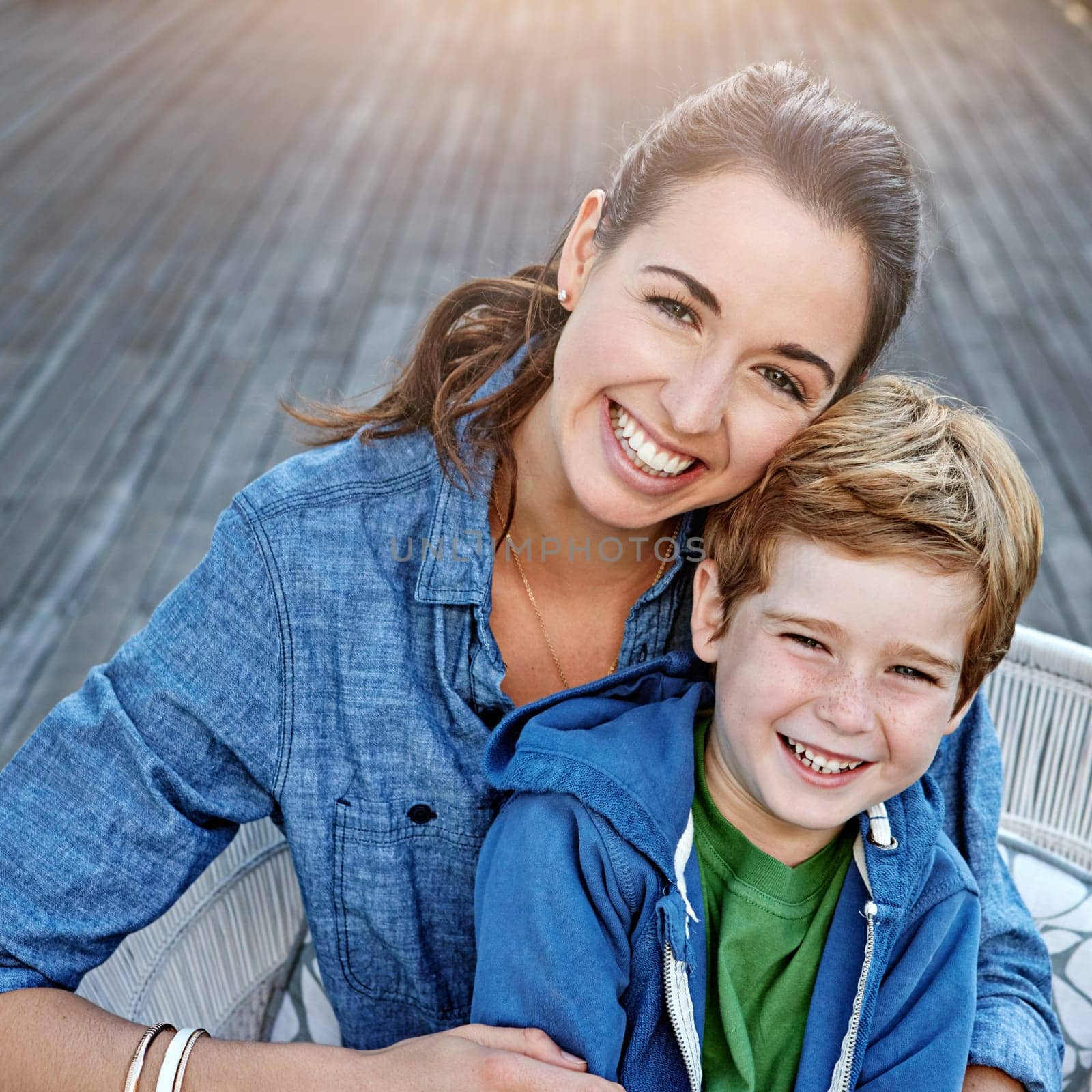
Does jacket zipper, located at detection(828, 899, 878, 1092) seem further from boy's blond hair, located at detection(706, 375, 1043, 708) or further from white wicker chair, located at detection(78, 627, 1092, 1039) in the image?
white wicker chair, located at detection(78, 627, 1092, 1039)

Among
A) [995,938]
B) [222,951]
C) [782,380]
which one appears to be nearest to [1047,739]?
[995,938]

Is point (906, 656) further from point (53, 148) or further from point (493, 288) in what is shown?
point (53, 148)

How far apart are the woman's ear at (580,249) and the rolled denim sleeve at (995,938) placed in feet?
2.34

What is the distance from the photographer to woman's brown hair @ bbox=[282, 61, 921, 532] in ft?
4.31

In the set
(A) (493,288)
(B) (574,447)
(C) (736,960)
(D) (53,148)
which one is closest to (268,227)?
(D) (53,148)

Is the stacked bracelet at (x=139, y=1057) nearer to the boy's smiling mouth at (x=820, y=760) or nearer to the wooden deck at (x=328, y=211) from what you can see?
the boy's smiling mouth at (x=820, y=760)

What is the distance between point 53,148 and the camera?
5.60 metres

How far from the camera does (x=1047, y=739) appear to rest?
6.24 ft

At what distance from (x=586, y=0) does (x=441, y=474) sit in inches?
289

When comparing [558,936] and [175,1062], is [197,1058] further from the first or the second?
[558,936]

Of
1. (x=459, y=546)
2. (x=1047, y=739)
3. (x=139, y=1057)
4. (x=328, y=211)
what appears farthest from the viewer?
(x=328, y=211)

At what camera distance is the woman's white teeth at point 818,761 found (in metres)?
1.28

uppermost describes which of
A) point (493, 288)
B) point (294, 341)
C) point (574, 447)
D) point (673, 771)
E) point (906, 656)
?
point (493, 288)

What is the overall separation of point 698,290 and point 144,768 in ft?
2.49
